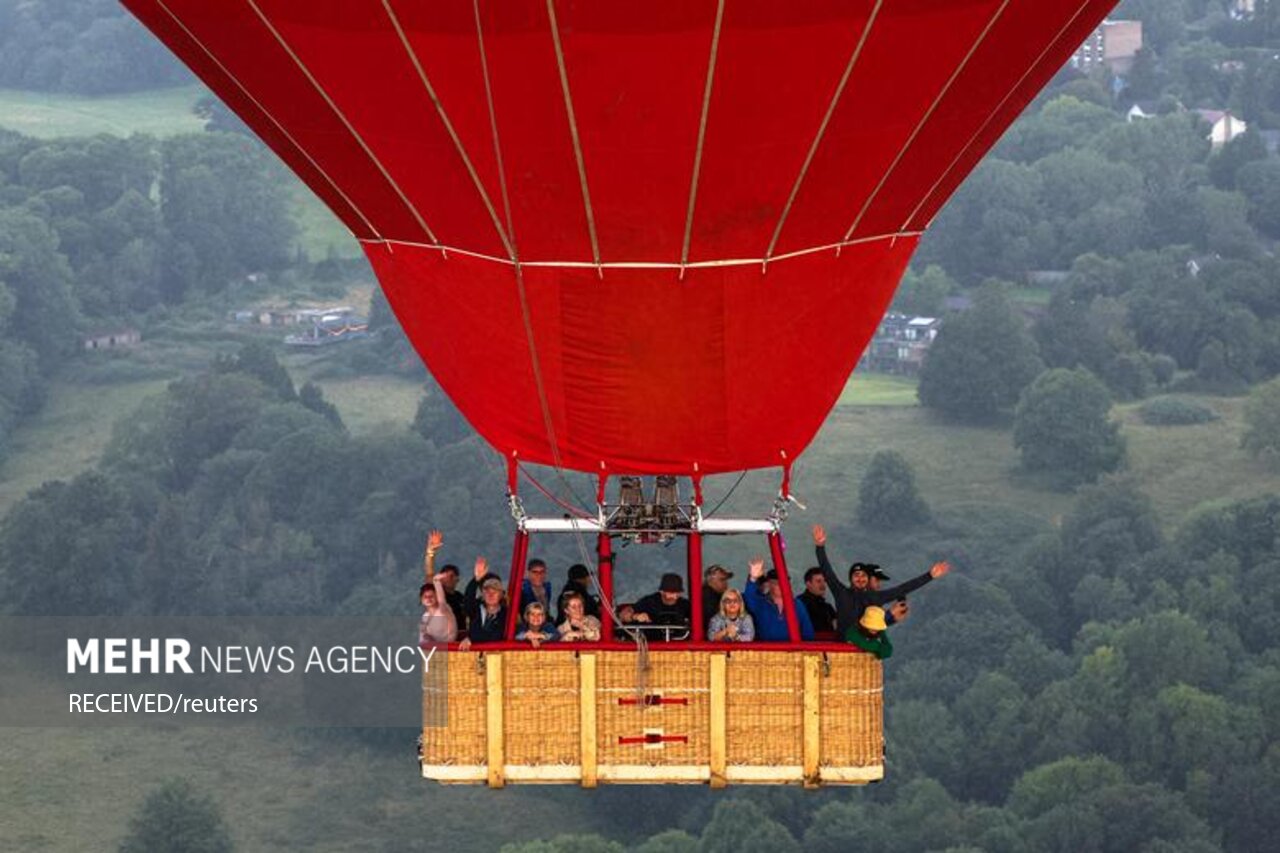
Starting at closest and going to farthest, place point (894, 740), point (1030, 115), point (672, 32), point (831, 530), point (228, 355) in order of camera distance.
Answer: point (672, 32) < point (894, 740) < point (831, 530) < point (228, 355) < point (1030, 115)

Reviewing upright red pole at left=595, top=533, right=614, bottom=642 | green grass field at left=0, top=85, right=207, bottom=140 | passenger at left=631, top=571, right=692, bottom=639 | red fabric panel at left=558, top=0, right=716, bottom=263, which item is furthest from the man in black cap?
green grass field at left=0, top=85, right=207, bottom=140

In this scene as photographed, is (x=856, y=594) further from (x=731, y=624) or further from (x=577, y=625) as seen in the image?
(x=577, y=625)

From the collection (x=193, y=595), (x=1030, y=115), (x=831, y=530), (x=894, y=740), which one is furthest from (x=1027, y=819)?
(x=1030, y=115)

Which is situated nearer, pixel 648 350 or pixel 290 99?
pixel 648 350

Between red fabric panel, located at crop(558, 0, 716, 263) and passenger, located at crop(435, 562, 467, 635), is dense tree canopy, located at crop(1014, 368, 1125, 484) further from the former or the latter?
red fabric panel, located at crop(558, 0, 716, 263)

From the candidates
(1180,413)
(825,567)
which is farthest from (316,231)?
(825,567)

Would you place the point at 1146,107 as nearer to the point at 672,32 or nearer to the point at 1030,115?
the point at 1030,115
